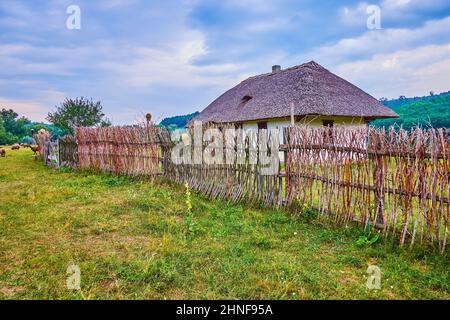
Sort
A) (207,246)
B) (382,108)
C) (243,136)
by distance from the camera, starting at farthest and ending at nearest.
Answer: (382,108), (243,136), (207,246)

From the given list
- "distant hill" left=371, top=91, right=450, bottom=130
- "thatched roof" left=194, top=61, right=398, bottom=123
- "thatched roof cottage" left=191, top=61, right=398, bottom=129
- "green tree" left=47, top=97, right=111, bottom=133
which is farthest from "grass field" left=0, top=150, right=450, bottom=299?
"green tree" left=47, top=97, right=111, bottom=133

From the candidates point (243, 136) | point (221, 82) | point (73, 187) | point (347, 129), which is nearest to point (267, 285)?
point (347, 129)

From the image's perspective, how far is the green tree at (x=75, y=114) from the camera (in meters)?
26.0

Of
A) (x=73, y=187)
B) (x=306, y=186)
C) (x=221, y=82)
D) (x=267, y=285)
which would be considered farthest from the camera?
(x=221, y=82)

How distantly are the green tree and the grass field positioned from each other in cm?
2309

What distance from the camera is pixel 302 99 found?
12.8 metres

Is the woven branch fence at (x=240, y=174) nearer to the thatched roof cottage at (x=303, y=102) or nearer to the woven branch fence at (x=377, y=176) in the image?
the woven branch fence at (x=377, y=176)

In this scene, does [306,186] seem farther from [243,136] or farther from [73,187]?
[73,187]

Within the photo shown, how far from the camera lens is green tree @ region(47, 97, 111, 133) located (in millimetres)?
26047

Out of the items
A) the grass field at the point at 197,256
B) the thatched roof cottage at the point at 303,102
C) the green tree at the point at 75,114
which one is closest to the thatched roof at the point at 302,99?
the thatched roof cottage at the point at 303,102

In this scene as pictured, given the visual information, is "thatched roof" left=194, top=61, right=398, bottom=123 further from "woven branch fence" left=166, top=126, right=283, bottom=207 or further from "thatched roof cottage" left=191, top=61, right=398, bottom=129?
"woven branch fence" left=166, top=126, right=283, bottom=207
